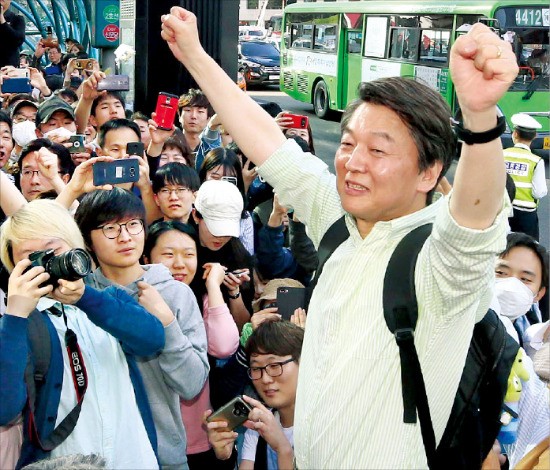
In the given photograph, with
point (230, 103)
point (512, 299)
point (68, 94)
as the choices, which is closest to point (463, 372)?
point (230, 103)

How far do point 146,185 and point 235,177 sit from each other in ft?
2.36

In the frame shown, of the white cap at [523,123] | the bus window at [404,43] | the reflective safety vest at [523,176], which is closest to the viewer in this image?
the reflective safety vest at [523,176]

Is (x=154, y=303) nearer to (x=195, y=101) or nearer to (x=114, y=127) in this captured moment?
(x=114, y=127)

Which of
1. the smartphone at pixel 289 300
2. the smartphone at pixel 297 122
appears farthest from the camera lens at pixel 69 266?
the smartphone at pixel 297 122

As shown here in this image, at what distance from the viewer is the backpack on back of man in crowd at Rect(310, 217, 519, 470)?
1639mm

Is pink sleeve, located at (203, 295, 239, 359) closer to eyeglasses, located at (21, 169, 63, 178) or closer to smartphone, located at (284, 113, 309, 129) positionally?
eyeglasses, located at (21, 169, 63, 178)

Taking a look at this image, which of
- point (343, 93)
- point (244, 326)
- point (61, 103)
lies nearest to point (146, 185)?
point (244, 326)

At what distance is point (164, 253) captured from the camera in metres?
3.33

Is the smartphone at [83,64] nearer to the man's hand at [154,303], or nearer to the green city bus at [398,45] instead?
the green city bus at [398,45]

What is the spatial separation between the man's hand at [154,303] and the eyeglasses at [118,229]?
1.03 feet

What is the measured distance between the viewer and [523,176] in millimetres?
6574

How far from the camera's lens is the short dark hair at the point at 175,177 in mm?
4039

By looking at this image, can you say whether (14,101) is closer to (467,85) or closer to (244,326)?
(244,326)

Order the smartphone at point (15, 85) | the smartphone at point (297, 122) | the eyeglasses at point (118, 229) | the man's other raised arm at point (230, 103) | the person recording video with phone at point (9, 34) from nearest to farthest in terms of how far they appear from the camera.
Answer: the man's other raised arm at point (230, 103)
the eyeglasses at point (118, 229)
the smartphone at point (297, 122)
the smartphone at point (15, 85)
the person recording video with phone at point (9, 34)
